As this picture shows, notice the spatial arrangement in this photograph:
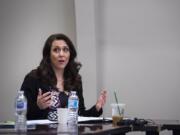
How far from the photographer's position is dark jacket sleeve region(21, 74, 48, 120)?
2.65m

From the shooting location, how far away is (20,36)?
14.4 feet

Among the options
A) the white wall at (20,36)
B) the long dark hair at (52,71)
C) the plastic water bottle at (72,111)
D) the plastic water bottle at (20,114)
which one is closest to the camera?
the plastic water bottle at (20,114)

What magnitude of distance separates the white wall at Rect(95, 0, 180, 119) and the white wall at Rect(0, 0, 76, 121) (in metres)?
0.59

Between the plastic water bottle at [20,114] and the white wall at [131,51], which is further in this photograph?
the white wall at [131,51]

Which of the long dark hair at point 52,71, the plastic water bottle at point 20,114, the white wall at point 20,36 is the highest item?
the white wall at point 20,36

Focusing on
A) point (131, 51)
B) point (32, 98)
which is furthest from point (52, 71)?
point (131, 51)

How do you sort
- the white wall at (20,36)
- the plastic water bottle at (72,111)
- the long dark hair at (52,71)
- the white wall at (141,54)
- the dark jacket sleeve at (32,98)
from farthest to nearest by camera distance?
the white wall at (20,36) < the white wall at (141,54) < the long dark hair at (52,71) < the dark jacket sleeve at (32,98) < the plastic water bottle at (72,111)

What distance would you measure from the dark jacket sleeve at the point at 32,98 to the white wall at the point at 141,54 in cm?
146

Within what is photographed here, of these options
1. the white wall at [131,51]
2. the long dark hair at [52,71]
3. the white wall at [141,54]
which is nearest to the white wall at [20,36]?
the white wall at [131,51]

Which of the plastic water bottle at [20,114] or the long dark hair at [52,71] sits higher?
the long dark hair at [52,71]

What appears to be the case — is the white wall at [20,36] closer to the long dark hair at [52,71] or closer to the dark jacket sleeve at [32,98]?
the long dark hair at [52,71]

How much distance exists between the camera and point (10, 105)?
4.37 meters

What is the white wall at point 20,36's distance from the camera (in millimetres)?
4355

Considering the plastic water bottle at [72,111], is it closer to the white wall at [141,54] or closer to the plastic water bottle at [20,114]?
the plastic water bottle at [20,114]
